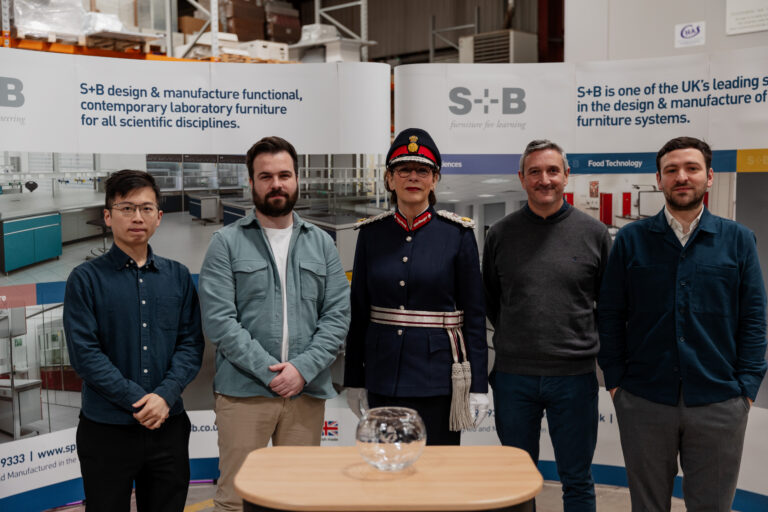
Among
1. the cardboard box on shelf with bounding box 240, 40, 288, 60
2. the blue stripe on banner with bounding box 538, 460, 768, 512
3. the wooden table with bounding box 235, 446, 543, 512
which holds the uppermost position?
the cardboard box on shelf with bounding box 240, 40, 288, 60

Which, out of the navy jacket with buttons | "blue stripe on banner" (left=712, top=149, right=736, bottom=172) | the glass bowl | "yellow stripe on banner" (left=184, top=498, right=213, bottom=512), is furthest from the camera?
"yellow stripe on banner" (left=184, top=498, right=213, bottom=512)

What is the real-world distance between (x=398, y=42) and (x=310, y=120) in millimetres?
→ 10306

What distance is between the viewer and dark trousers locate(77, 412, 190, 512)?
2.31 meters

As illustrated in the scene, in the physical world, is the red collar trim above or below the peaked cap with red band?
below

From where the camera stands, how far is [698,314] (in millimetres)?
2428

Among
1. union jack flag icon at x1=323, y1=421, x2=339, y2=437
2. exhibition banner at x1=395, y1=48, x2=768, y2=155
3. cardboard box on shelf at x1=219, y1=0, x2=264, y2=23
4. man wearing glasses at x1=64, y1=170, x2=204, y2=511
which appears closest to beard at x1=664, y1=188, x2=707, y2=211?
exhibition banner at x1=395, y1=48, x2=768, y2=155

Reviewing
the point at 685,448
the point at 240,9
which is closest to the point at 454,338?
the point at 685,448

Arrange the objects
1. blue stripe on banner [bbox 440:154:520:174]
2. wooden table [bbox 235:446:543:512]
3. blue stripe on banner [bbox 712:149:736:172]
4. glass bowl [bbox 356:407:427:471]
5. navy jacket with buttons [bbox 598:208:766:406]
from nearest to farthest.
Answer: wooden table [bbox 235:446:543:512], glass bowl [bbox 356:407:427:471], navy jacket with buttons [bbox 598:208:766:406], blue stripe on banner [bbox 712:149:736:172], blue stripe on banner [bbox 440:154:520:174]

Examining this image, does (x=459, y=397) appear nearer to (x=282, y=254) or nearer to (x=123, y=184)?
(x=282, y=254)

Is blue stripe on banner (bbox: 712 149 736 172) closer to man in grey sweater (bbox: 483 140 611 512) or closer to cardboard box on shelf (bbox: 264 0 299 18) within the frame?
man in grey sweater (bbox: 483 140 611 512)

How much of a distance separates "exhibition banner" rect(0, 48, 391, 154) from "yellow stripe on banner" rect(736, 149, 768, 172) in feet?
5.57

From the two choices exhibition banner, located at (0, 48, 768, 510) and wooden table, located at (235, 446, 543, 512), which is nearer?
wooden table, located at (235, 446, 543, 512)

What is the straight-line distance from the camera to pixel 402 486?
5.31ft

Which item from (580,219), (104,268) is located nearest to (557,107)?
(580,219)
